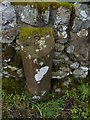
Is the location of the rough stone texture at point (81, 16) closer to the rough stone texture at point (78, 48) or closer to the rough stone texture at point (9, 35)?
the rough stone texture at point (78, 48)

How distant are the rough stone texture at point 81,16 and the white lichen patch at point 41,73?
0.41m

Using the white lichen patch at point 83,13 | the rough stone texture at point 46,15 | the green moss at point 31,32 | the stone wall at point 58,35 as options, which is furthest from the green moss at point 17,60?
the white lichen patch at point 83,13

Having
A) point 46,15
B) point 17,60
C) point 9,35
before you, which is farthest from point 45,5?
point 17,60

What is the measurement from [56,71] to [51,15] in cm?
50

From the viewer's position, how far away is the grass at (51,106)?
155 inches

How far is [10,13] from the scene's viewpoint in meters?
3.76

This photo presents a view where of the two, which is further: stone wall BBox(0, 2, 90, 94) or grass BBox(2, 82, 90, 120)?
grass BBox(2, 82, 90, 120)

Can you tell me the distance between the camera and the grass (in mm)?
3939

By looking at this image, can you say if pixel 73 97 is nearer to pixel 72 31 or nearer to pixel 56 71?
pixel 56 71

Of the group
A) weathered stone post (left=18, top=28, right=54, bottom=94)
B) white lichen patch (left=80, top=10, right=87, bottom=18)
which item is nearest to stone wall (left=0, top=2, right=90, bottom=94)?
white lichen patch (left=80, top=10, right=87, bottom=18)

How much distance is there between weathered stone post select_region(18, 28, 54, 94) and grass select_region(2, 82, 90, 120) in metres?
0.23

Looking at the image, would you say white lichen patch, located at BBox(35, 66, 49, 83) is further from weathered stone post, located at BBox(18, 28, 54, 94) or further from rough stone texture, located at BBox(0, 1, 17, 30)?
rough stone texture, located at BBox(0, 1, 17, 30)

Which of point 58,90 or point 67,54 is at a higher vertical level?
point 67,54

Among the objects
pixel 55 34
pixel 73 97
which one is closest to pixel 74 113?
pixel 73 97
